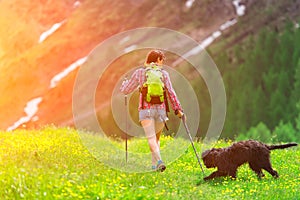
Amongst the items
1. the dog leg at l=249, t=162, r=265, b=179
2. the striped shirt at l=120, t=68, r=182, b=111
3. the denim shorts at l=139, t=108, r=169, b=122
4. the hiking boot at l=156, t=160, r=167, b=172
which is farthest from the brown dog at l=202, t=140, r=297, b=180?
the striped shirt at l=120, t=68, r=182, b=111

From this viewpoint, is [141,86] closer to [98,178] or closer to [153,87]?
[153,87]

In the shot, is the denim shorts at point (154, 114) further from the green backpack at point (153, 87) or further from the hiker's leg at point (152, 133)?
the green backpack at point (153, 87)

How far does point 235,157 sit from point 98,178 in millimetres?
3902

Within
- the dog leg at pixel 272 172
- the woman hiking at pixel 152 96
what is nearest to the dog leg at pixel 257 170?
the dog leg at pixel 272 172

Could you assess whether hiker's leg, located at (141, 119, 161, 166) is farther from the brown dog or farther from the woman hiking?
the brown dog

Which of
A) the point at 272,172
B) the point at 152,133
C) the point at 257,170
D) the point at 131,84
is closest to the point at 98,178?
the point at 152,133

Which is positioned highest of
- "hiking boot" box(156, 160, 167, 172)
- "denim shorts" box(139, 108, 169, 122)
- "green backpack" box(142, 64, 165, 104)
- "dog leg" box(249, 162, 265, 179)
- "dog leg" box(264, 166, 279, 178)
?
"green backpack" box(142, 64, 165, 104)

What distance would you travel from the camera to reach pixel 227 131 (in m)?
111

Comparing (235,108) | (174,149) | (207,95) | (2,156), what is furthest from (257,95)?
(2,156)

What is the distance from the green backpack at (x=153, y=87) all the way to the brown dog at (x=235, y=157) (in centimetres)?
176

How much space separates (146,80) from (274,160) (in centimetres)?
517

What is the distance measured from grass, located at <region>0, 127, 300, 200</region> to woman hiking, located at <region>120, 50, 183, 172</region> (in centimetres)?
111

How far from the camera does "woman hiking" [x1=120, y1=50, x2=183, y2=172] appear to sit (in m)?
15.2

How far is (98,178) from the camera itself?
40.4ft
